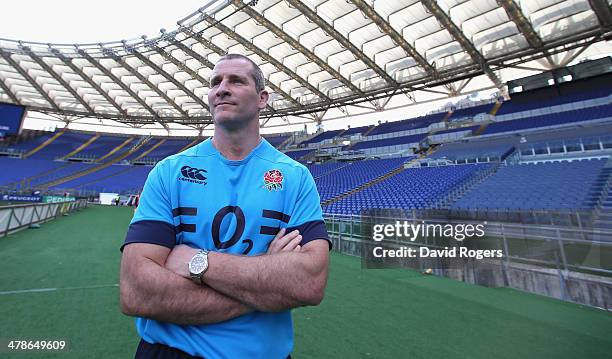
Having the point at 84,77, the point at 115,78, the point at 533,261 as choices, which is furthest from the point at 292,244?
the point at 84,77

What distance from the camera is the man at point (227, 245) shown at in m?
1.12

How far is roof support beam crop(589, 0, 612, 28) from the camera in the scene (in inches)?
537

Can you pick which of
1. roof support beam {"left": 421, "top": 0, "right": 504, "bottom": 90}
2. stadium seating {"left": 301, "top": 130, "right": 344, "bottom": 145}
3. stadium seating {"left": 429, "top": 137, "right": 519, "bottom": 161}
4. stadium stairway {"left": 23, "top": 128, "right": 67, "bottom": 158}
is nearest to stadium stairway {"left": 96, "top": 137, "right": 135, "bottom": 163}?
stadium stairway {"left": 23, "top": 128, "right": 67, "bottom": 158}

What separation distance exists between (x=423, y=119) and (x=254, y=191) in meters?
31.4

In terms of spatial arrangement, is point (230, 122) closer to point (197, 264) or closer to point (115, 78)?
point (197, 264)

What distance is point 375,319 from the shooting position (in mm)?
3602

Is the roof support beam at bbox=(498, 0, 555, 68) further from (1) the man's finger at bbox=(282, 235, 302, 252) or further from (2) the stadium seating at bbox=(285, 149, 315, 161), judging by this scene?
(2) the stadium seating at bbox=(285, 149, 315, 161)

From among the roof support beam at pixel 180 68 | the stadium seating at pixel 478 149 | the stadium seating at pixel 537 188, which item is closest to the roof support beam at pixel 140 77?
the roof support beam at pixel 180 68

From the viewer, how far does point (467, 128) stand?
24000 mm

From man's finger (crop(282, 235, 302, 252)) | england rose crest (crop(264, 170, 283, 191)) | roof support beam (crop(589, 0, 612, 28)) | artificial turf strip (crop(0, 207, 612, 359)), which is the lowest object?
artificial turf strip (crop(0, 207, 612, 359))

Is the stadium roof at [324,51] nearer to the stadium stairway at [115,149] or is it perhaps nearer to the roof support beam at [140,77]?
the roof support beam at [140,77]

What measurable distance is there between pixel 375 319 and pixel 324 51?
2001 cm

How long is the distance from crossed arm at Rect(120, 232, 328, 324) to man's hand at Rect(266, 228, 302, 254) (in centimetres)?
6

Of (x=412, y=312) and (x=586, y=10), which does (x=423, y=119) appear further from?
(x=412, y=312)
